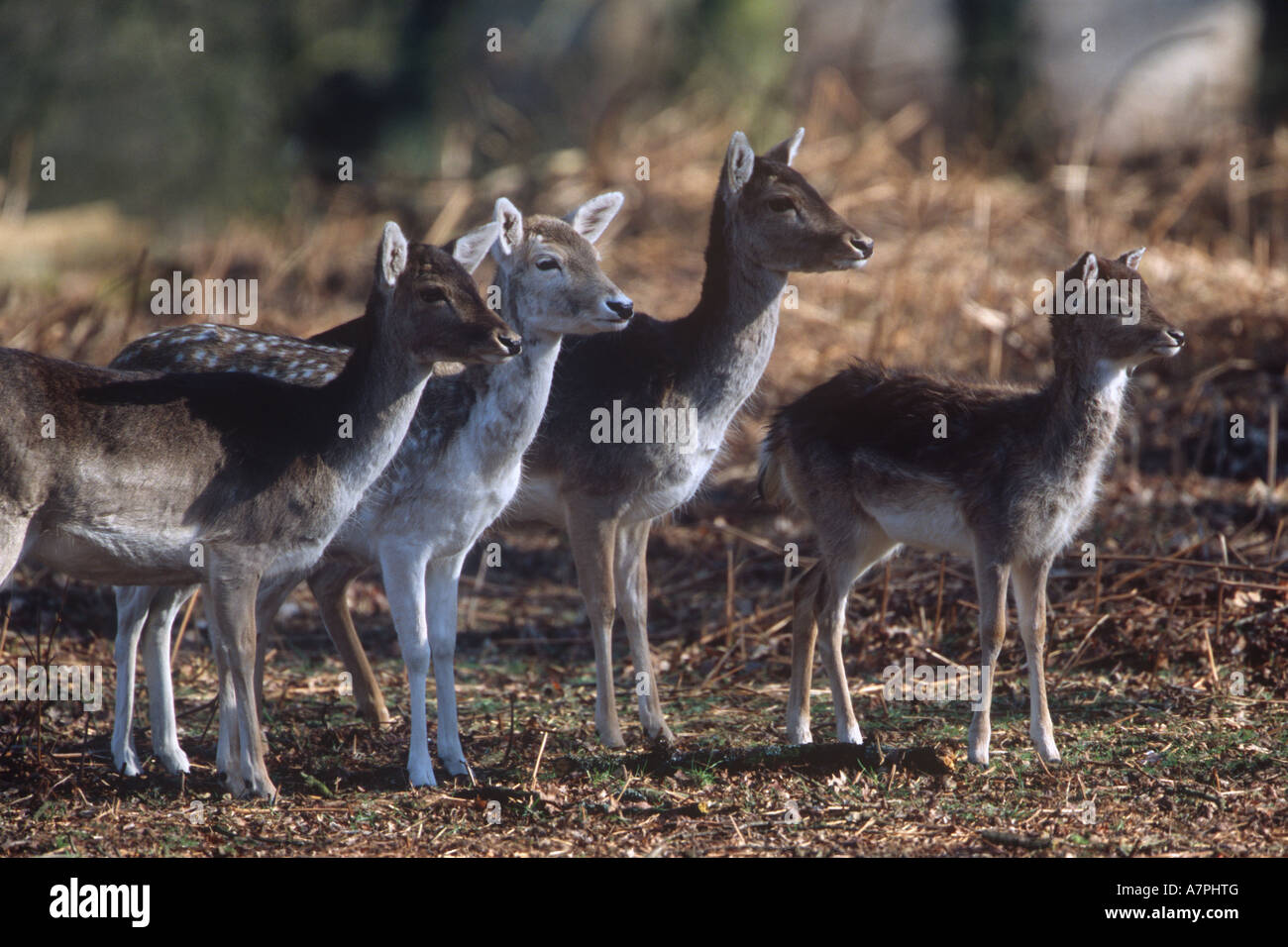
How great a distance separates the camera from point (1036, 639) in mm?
7281

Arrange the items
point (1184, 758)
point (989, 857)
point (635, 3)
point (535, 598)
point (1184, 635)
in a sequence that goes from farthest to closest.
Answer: point (635, 3)
point (535, 598)
point (1184, 635)
point (1184, 758)
point (989, 857)

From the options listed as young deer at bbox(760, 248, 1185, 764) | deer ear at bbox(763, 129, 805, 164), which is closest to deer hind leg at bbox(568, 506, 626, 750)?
young deer at bbox(760, 248, 1185, 764)

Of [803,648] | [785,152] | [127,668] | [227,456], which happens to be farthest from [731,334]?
[127,668]

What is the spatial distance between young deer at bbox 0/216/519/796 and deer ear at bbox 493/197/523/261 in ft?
1.89

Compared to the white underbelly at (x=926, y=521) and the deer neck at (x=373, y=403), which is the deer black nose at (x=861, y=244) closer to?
the white underbelly at (x=926, y=521)

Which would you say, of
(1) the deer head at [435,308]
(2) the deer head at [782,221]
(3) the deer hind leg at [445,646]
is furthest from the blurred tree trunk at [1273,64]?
(1) the deer head at [435,308]

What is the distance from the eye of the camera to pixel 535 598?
1066 centimetres

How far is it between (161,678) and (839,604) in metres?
3.37

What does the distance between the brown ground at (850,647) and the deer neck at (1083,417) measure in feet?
4.69

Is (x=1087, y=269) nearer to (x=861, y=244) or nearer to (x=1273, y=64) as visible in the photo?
(x=861, y=244)

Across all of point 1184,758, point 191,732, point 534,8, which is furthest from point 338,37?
point 1184,758

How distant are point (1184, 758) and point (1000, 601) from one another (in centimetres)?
113

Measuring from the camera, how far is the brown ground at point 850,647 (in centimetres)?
630
